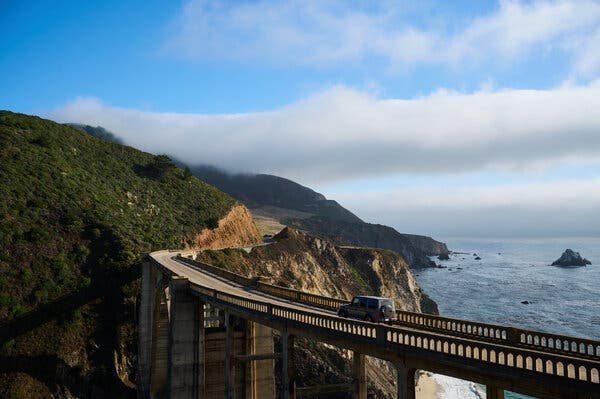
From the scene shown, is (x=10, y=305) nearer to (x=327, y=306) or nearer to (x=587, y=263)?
(x=327, y=306)

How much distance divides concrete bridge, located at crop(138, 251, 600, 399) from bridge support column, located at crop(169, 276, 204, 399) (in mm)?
69

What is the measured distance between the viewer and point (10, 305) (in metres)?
46.3

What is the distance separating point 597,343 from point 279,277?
5957 centimetres

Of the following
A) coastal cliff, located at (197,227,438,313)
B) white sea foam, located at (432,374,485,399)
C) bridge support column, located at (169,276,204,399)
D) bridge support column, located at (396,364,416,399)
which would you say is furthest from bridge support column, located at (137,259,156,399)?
white sea foam, located at (432,374,485,399)

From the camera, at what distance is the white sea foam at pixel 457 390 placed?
5903 cm

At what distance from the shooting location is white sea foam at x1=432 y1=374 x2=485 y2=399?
59031 millimetres

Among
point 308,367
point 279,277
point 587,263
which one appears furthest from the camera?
point 587,263

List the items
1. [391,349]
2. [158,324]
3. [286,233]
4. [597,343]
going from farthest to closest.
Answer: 1. [286,233]
2. [158,324]
3. [391,349]
4. [597,343]

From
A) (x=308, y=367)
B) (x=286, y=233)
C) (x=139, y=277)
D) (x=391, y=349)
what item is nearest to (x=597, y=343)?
(x=391, y=349)

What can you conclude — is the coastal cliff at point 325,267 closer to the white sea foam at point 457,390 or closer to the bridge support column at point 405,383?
the white sea foam at point 457,390

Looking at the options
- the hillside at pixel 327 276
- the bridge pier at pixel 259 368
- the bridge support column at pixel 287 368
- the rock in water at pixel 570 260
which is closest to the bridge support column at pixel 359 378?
the bridge support column at pixel 287 368

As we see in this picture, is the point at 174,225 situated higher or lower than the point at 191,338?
higher

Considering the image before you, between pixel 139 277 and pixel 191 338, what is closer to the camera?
pixel 191 338

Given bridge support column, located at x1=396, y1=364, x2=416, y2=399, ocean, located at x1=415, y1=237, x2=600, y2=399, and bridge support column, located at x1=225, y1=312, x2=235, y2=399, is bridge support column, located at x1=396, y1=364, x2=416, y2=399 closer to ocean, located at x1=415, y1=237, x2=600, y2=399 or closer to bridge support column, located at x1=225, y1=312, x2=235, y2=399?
bridge support column, located at x1=225, y1=312, x2=235, y2=399
